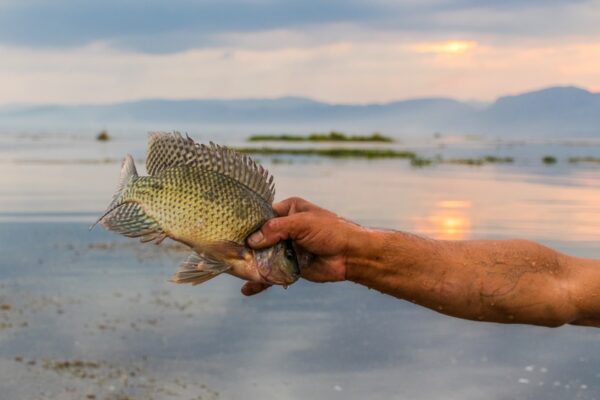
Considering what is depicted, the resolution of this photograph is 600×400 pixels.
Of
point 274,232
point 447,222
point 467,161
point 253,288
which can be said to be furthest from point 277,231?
point 467,161

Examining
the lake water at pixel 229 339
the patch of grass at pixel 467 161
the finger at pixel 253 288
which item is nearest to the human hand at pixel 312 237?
the finger at pixel 253 288

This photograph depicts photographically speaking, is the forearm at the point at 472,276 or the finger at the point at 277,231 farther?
the forearm at the point at 472,276

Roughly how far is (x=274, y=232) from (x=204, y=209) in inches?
12.7

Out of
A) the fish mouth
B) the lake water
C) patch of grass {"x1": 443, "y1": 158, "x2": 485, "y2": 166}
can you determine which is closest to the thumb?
the fish mouth

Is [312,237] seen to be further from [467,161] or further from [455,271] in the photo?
[467,161]

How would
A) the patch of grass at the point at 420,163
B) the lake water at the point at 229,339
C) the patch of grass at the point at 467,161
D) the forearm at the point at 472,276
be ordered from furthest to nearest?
the patch of grass at the point at 467,161 < the patch of grass at the point at 420,163 < the lake water at the point at 229,339 < the forearm at the point at 472,276

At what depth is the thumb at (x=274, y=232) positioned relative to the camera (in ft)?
12.9

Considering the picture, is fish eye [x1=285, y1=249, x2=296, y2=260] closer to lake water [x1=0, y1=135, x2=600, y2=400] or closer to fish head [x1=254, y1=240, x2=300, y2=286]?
fish head [x1=254, y1=240, x2=300, y2=286]

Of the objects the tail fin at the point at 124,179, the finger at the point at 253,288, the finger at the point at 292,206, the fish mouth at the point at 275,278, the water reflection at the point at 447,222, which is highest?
the tail fin at the point at 124,179

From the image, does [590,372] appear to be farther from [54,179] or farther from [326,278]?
[54,179]

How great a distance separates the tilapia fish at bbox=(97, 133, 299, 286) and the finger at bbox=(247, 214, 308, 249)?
1.3 inches

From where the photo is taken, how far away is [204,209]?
12.8 ft

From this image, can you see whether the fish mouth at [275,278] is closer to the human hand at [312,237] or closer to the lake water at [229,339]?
the human hand at [312,237]

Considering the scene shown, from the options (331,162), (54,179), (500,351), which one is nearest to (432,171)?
(331,162)
